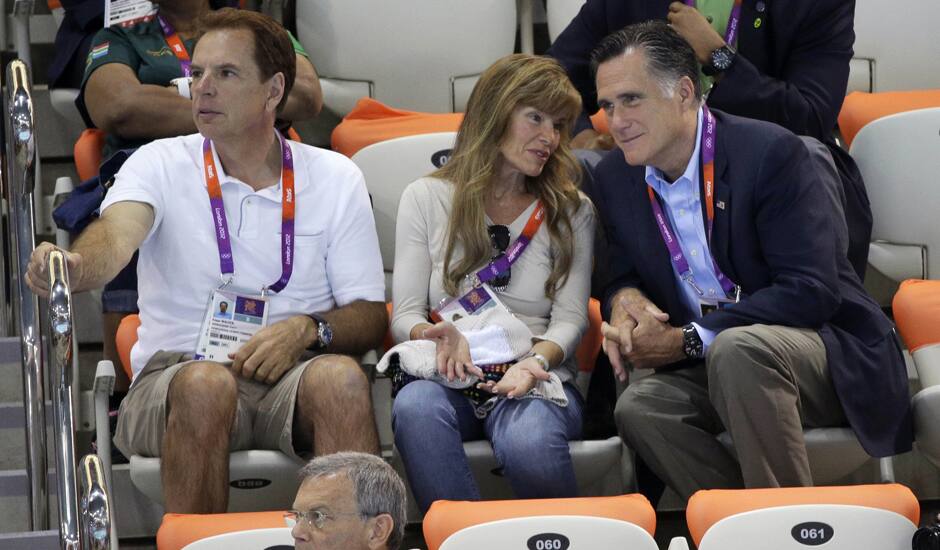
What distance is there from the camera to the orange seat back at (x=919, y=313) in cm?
356

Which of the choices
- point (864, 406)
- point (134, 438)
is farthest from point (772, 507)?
point (134, 438)

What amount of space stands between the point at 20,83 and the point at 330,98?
Result: 1.34 m

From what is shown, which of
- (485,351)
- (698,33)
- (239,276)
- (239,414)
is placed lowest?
(239,414)

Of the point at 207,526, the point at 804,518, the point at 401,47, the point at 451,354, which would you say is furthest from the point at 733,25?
the point at 207,526

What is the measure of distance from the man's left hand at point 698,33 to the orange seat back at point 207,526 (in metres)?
1.76

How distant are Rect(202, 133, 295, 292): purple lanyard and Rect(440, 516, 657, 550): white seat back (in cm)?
96

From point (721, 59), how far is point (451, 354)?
1.14 meters

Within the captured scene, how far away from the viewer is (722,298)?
3463 mm

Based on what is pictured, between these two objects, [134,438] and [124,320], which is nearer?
[134,438]

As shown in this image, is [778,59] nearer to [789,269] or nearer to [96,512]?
[789,269]

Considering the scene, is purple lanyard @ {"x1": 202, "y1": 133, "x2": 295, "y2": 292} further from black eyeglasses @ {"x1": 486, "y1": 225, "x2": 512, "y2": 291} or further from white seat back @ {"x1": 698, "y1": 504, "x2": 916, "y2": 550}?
white seat back @ {"x1": 698, "y1": 504, "x2": 916, "y2": 550}

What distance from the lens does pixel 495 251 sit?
141 inches

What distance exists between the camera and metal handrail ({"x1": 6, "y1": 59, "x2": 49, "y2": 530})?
313 cm

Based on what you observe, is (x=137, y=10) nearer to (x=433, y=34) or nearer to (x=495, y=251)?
(x=433, y=34)
